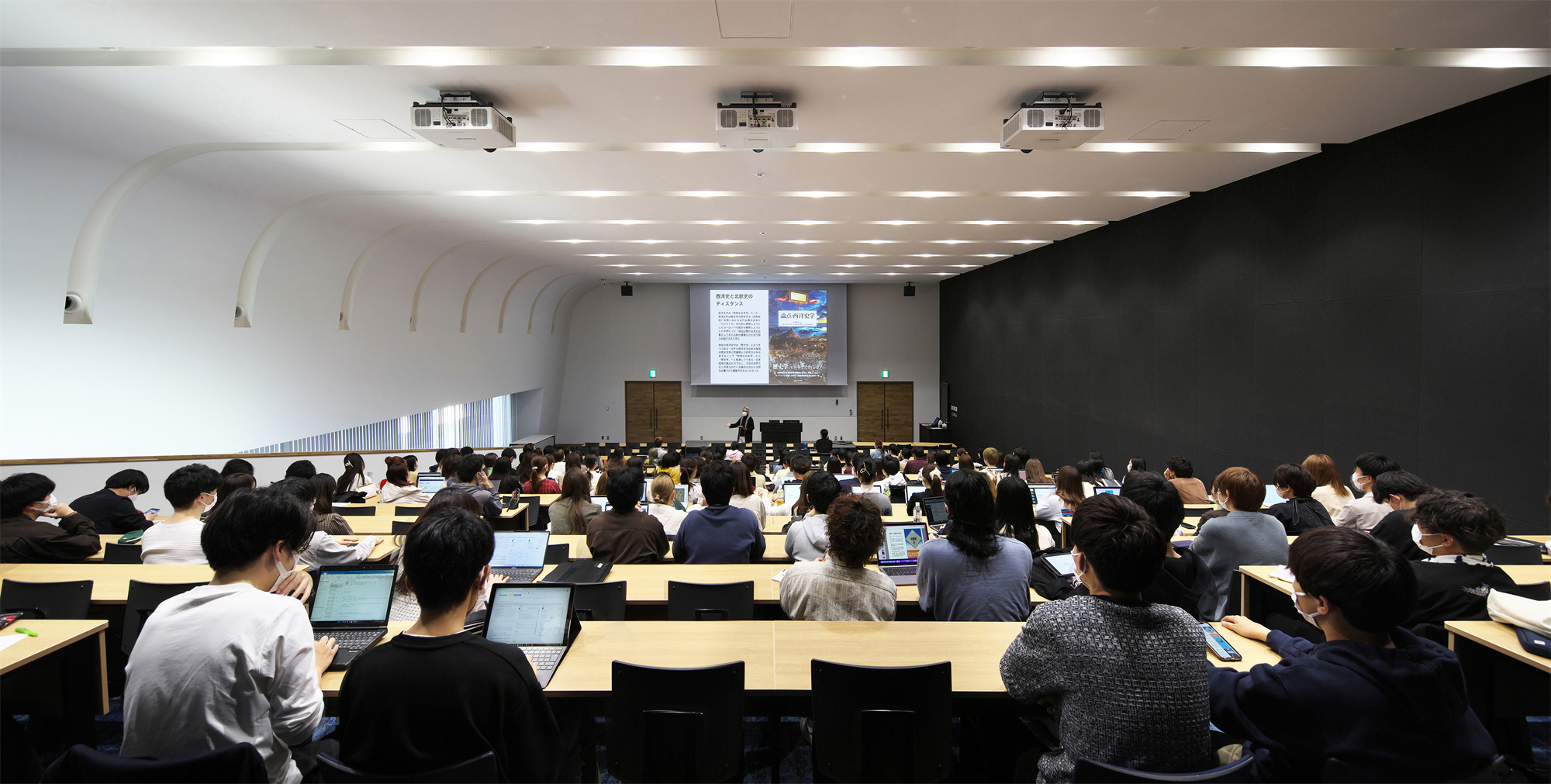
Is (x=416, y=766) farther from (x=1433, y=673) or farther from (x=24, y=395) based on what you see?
(x=24, y=395)

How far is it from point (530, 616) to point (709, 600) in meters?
0.83

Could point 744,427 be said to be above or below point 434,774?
below

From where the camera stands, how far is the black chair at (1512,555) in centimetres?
344

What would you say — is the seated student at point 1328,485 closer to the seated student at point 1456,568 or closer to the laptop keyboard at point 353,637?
the seated student at point 1456,568

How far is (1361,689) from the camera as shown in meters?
1.48

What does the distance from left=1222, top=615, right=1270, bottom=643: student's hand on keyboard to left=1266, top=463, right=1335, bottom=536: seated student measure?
1.99 meters

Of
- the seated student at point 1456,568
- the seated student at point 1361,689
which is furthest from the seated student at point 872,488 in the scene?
the seated student at point 1361,689

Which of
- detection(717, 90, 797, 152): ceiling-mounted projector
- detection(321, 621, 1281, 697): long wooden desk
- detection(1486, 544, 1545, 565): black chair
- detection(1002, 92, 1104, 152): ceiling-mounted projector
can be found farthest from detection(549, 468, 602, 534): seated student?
detection(1486, 544, 1545, 565): black chair

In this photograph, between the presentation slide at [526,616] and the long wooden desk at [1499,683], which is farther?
the long wooden desk at [1499,683]

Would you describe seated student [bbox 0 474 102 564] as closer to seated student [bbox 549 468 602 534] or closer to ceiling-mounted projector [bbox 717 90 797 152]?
seated student [bbox 549 468 602 534]

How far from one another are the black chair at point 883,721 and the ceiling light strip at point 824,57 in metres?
3.23

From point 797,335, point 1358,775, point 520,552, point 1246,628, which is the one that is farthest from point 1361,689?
point 797,335

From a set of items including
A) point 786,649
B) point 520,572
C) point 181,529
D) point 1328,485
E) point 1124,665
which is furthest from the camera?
point 1328,485

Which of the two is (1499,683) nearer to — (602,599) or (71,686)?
(602,599)
